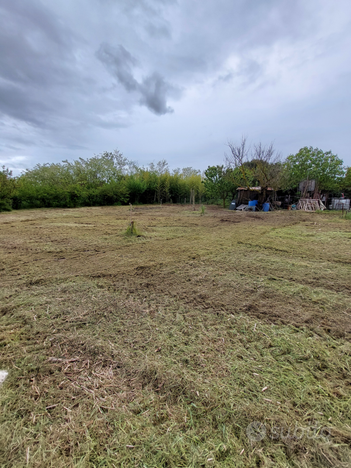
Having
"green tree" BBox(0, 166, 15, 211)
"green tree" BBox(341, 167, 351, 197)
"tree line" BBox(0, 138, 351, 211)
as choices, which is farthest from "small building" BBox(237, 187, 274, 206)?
"green tree" BBox(0, 166, 15, 211)

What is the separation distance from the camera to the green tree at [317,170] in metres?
14.0

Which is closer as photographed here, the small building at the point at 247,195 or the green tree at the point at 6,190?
the green tree at the point at 6,190

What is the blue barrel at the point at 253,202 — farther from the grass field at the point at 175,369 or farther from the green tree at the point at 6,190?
the green tree at the point at 6,190

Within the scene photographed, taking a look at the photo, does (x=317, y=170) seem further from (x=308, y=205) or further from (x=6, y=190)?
(x=6, y=190)

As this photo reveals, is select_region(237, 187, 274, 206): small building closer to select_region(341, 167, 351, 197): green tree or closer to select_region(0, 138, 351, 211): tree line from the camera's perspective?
select_region(0, 138, 351, 211): tree line

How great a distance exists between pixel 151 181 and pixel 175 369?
21244 millimetres

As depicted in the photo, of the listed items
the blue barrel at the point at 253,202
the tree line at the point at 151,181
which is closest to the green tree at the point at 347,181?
the tree line at the point at 151,181

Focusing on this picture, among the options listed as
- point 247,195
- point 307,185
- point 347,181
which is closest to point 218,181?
point 247,195

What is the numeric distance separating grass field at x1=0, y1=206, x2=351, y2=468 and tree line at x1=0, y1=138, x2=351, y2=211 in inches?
509

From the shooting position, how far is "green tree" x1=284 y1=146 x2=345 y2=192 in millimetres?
13973

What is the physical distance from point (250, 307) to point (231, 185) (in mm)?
15031

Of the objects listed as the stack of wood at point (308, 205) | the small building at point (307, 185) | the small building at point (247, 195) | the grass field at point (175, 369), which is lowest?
the grass field at point (175, 369)

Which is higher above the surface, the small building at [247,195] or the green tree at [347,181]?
the green tree at [347,181]

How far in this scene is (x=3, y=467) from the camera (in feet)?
2.49
